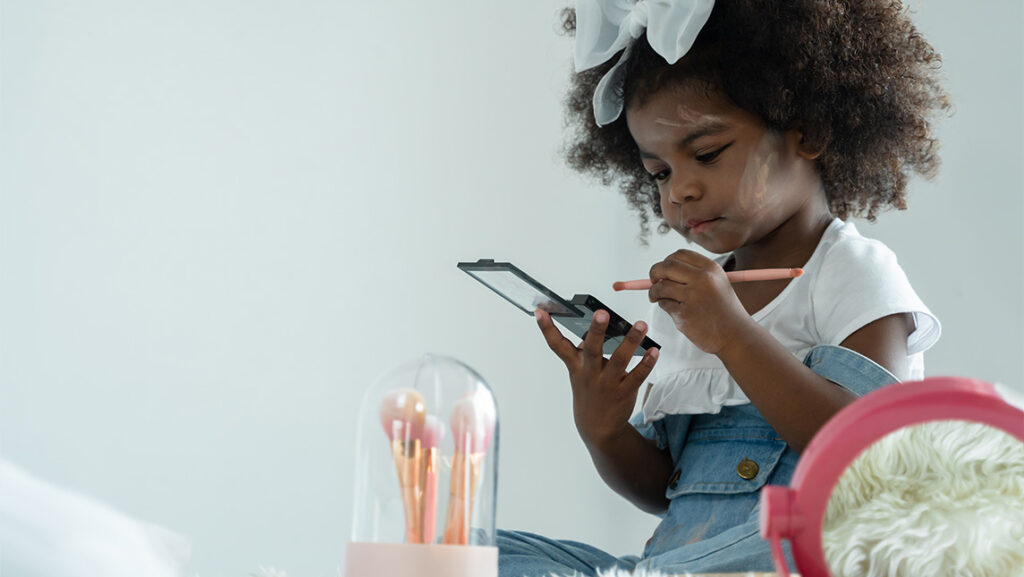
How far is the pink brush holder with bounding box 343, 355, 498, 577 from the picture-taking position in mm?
483

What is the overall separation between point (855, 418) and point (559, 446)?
4.10 ft

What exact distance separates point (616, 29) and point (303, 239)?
54 centimetres

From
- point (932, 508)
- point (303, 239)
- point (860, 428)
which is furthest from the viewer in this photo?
point (303, 239)

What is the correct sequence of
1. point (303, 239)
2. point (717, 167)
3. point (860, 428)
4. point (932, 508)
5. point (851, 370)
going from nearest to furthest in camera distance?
point (860, 428), point (932, 508), point (851, 370), point (717, 167), point (303, 239)

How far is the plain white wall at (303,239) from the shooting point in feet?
3.62

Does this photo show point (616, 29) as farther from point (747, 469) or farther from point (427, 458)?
point (427, 458)

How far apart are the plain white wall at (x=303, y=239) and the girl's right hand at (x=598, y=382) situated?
452 millimetres

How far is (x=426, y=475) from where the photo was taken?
0.52 m

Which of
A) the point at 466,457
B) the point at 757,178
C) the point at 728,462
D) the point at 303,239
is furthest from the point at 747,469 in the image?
the point at 303,239

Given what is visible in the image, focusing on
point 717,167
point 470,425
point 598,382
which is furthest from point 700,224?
point 470,425

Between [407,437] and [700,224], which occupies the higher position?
[700,224]

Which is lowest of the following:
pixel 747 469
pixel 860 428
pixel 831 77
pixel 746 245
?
pixel 860 428

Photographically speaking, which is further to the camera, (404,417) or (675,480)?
(675,480)

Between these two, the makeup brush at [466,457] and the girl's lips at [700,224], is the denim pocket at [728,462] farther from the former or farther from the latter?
the makeup brush at [466,457]
